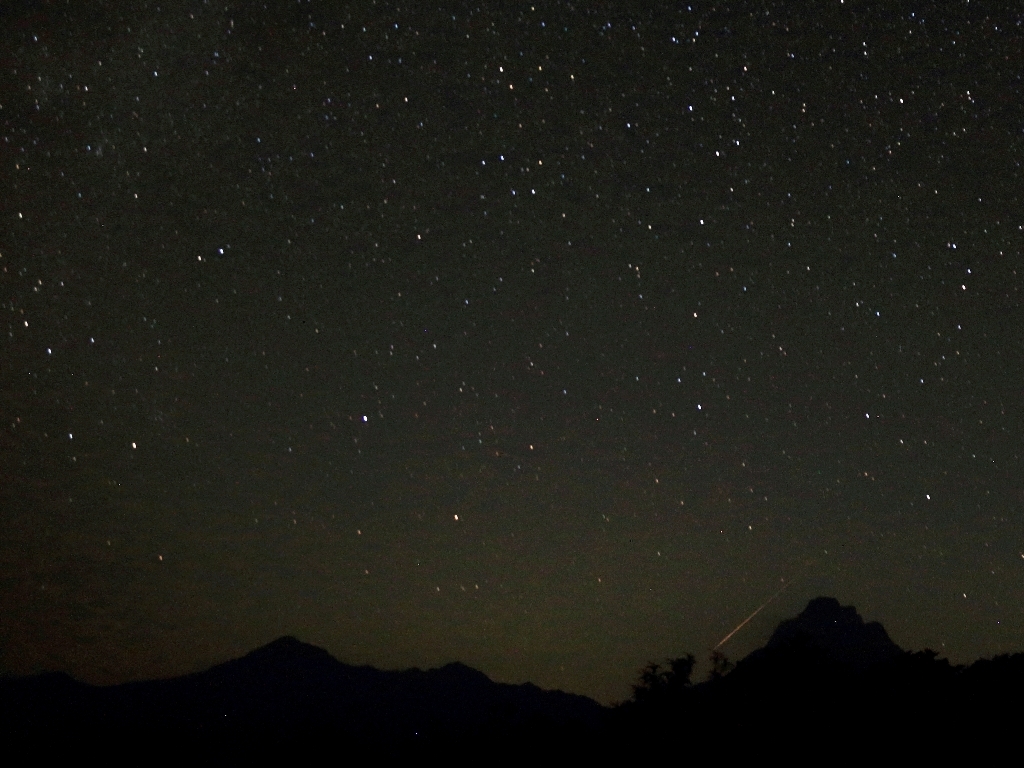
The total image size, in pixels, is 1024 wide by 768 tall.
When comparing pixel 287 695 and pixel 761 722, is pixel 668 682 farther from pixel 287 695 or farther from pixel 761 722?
pixel 287 695

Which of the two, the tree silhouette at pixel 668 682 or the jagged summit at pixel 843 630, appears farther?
the jagged summit at pixel 843 630

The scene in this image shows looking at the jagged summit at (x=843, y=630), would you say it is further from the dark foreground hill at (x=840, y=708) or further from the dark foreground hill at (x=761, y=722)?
the dark foreground hill at (x=840, y=708)

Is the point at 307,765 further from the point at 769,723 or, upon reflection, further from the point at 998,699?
the point at 998,699

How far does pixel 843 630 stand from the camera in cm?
7850

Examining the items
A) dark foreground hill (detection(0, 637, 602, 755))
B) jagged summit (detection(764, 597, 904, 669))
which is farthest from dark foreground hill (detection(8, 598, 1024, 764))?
dark foreground hill (detection(0, 637, 602, 755))

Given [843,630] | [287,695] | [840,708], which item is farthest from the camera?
[287,695]

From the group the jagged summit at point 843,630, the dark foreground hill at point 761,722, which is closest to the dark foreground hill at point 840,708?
the dark foreground hill at point 761,722

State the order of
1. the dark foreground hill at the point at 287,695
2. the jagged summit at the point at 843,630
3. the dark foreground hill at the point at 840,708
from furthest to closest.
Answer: the dark foreground hill at the point at 287,695 < the jagged summit at the point at 843,630 < the dark foreground hill at the point at 840,708

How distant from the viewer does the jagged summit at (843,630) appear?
72.8 meters

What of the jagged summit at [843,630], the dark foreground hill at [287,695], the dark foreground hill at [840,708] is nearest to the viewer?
the dark foreground hill at [840,708]

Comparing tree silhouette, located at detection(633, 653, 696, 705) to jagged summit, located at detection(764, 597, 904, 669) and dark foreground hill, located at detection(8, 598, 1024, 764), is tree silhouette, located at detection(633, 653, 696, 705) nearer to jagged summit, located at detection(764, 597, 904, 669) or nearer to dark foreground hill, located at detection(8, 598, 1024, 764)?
dark foreground hill, located at detection(8, 598, 1024, 764)

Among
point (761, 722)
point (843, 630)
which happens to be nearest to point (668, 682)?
point (761, 722)

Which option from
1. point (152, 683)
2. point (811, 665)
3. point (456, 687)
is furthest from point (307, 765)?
point (152, 683)

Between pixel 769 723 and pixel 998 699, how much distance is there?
333 cm
